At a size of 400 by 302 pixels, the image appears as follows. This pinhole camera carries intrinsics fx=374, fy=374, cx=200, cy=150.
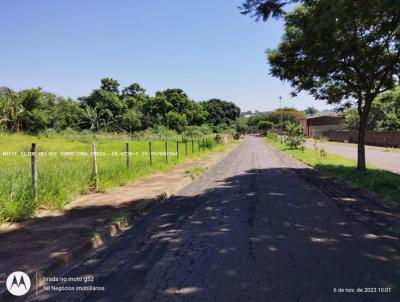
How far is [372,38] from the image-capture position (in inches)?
541

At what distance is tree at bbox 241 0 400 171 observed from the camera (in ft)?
41.8

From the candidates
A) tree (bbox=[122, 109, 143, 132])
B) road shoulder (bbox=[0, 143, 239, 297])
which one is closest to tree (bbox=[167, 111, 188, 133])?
tree (bbox=[122, 109, 143, 132])

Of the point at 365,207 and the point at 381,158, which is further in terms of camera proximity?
the point at 381,158

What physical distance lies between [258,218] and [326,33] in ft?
26.4

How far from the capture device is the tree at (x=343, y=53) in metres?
12.7

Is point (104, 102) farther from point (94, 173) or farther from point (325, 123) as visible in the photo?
point (325, 123)

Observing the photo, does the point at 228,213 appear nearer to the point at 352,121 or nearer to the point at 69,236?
the point at 69,236

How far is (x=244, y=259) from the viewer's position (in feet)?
17.1

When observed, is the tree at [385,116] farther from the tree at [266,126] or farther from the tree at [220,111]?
the tree at [266,126]

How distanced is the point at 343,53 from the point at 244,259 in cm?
1116

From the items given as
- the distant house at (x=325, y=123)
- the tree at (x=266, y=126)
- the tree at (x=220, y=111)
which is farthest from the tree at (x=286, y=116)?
the distant house at (x=325, y=123)

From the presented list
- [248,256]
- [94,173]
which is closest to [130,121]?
[94,173]

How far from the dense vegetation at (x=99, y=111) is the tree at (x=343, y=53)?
36191 millimetres

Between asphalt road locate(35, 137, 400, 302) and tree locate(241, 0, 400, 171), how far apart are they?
21.5 ft
